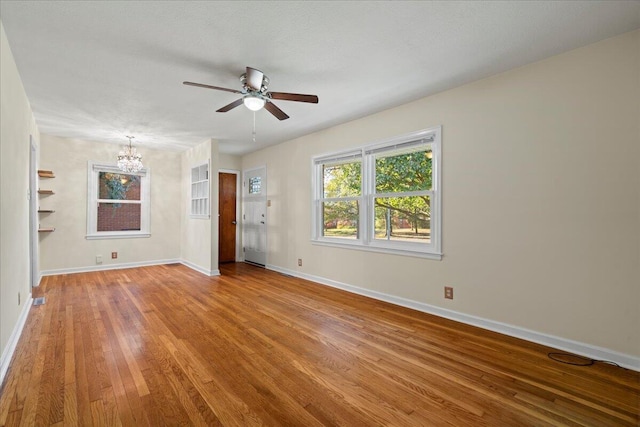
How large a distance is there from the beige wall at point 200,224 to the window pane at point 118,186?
90cm

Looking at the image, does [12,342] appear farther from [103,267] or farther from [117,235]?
[117,235]

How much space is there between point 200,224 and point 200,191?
63cm

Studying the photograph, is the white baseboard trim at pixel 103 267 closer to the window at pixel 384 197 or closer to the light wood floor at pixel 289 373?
the light wood floor at pixel 289 373

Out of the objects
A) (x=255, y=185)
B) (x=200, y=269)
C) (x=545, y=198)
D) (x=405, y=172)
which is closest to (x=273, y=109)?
(x=405, y=172)

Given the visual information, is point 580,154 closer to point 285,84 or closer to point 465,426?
point 465,426

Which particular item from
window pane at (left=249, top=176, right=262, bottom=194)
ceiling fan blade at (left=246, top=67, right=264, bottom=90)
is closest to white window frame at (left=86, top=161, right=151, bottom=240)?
window pane at (left=249, top=176, right=262, bottom=194)

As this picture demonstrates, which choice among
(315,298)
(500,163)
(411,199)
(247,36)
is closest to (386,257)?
(411,199)

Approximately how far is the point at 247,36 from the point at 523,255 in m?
2.92

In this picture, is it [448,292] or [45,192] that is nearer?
[448,292]

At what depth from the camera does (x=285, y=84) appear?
10.0 ft

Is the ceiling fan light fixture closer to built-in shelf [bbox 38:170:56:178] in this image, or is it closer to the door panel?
built-in shelf [bbox 38:170:56:178]

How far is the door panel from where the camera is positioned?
6734 millimetres

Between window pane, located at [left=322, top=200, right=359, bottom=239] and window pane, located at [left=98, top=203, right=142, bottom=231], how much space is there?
3980 millimetres

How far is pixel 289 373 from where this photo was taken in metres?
2.13
